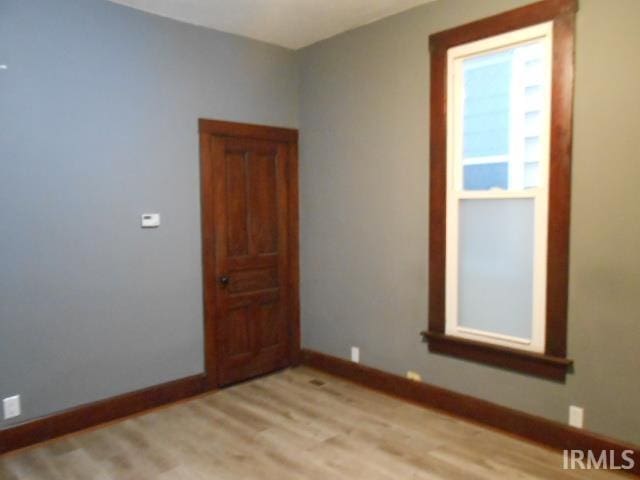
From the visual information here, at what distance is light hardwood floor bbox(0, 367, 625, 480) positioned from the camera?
255 centimetres

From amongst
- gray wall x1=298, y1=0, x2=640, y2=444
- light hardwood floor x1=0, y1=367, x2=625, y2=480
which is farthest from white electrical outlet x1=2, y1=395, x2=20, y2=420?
gray wall x1=298, y1=0, x2=640, y2=444

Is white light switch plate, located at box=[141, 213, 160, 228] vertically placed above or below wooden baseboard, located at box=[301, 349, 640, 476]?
above

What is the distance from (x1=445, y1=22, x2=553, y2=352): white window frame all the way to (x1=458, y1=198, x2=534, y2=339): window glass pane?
1.5 inches

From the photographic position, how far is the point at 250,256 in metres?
3.97

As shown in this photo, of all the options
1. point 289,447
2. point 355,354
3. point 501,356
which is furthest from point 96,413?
point 501,356

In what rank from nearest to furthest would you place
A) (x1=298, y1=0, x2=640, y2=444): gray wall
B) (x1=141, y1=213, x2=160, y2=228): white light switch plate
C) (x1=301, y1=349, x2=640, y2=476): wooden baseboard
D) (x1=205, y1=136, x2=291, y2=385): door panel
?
(x1=298, y1=0, x2=640, y2=444): gray wall
(x1=301, y1=349, x2=640, y2=476): wooden baseboard
(x1=141, y1=213, x2=160, y2=228): white light switch plate
(x1=205, y1=136, x2=291, y2=385): door panel

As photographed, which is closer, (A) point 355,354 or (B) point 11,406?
(B) point 11,406

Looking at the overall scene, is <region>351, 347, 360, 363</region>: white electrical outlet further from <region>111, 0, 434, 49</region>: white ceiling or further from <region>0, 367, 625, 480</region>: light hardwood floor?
<region>111, 0, 434, 49</region>: white ceiling

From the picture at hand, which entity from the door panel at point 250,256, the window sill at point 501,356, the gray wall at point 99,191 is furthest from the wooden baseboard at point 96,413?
the window sill at point 501,356

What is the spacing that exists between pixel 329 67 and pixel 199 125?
1204 millimetres

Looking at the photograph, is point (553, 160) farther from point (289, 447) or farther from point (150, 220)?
point (150, 220)

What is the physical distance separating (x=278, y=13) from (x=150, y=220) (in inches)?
68.6

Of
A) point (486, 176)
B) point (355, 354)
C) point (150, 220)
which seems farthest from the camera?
point (355, 354)

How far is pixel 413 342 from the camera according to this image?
11.5 ft
